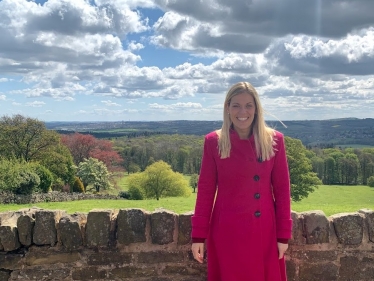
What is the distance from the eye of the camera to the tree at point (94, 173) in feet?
153

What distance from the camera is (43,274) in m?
4.00

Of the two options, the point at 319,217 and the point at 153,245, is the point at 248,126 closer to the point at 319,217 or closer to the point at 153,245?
the point at 319,217

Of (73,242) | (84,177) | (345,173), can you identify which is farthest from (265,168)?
(345,173)

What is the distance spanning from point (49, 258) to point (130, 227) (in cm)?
90

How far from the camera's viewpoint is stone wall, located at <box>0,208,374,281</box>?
395 centimetres

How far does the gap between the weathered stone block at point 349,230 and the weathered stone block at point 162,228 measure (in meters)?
1.72

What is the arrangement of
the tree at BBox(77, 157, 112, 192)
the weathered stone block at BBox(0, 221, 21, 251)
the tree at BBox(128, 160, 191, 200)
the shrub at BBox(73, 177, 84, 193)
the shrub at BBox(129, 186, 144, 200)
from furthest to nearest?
the tree at BBox(77, 157, 112, 192) < the shrub at BBox(73, 177, 84, 193) < the tree at BBox(128, 160, 191, 200) < the shrub at BBox(129, 186, 144, 200) < the weathered stone block at BBox(0, 221, 21, 251)

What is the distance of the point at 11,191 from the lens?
29.9 m

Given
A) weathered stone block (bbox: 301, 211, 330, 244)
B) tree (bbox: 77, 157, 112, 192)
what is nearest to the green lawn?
weathered stone block (bbox: 301, 211, 330, 244)

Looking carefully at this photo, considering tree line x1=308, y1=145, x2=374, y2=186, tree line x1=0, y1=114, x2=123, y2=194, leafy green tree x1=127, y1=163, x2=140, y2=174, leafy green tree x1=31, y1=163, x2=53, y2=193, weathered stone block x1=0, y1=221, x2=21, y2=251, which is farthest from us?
leafy green tree x1=127, y1=163, x2=140, y2=174

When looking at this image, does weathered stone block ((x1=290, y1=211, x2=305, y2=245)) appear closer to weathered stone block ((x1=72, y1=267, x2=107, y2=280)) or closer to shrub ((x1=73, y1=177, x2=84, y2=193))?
weathered stone block ((x1=72, y1=267, x2=107, y2=280))

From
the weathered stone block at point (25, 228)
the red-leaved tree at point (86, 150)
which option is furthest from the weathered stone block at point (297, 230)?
the red-leaved tree at point (86, 150)

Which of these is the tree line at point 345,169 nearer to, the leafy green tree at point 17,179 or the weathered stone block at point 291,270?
the leafy green tree at point 17,179

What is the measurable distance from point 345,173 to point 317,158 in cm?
569
